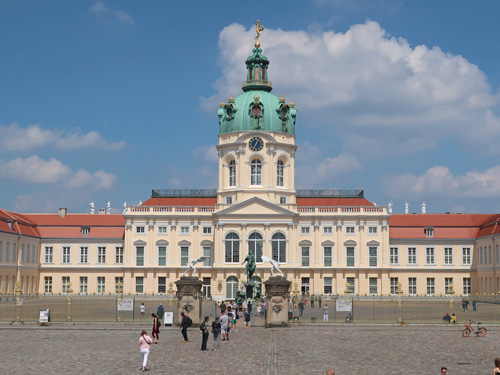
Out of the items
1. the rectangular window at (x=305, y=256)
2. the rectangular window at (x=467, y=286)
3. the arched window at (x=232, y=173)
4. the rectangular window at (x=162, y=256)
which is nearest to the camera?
the rectangular window at (x=305, y=256)

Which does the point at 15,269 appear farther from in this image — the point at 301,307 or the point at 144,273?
the point at 301,307

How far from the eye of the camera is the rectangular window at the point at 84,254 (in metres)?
95.2

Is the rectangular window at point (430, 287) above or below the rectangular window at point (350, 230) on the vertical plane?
below

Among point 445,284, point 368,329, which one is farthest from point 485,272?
point 368,329

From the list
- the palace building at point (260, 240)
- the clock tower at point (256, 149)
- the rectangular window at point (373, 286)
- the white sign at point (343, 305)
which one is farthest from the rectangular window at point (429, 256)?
the white sign at point (343, 305)

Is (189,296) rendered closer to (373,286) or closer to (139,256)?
(139,256)

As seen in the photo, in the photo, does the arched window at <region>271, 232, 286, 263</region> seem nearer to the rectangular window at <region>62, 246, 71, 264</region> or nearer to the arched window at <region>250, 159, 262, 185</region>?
the arched window at <region>250, 159, 262, 185</region>

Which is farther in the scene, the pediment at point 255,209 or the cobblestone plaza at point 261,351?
the pediment at point 255,209

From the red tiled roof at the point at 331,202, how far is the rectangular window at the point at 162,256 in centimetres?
1804

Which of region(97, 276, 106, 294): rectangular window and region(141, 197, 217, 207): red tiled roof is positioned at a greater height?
region(141, 197, 217, 207): red tiled roof

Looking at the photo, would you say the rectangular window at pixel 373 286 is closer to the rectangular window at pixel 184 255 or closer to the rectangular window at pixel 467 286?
the rectangular window at pixel 467 286

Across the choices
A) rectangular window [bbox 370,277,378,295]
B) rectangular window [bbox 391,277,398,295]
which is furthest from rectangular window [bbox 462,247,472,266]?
rectangular window [bbox 370,277,378,295]

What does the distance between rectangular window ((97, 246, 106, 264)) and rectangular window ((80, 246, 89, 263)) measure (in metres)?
1.42

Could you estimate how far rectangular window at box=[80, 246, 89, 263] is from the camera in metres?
95.2
